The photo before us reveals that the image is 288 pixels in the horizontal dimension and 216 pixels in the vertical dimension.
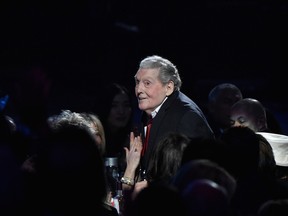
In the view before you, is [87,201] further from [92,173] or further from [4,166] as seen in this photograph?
[4,166]

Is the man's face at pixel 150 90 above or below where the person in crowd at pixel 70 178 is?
above

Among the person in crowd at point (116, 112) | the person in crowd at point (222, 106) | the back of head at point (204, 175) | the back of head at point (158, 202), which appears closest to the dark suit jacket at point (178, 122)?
the person in crowd at point (116, 112)

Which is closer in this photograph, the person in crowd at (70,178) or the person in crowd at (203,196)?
the person in crowd at (203,196)

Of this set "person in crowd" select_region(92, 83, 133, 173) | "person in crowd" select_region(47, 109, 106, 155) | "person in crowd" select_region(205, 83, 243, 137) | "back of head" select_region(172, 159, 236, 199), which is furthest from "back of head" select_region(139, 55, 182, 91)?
"back of head" select_region(172, 159, 236, 199)

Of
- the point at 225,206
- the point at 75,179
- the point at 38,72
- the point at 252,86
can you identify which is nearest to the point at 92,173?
the point at 75,179

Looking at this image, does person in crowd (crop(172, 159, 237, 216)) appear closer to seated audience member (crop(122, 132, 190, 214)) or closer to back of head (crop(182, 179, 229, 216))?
back of head (crop(182, 179, 229, 216))

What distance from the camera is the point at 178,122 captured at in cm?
468

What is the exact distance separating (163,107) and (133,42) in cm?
603

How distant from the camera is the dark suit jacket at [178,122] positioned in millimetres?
4633

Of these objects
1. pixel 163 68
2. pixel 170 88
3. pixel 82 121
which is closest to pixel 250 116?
pixel 170 88

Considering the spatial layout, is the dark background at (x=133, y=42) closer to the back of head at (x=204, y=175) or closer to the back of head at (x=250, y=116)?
the back of head at (x=250, y=116)

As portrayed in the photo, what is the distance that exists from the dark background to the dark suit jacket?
205 inches

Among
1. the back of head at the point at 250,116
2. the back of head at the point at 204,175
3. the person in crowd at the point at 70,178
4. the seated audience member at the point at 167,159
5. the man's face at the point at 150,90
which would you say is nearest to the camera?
the person in crowd at the point at 70,178

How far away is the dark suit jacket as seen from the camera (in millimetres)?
4633
